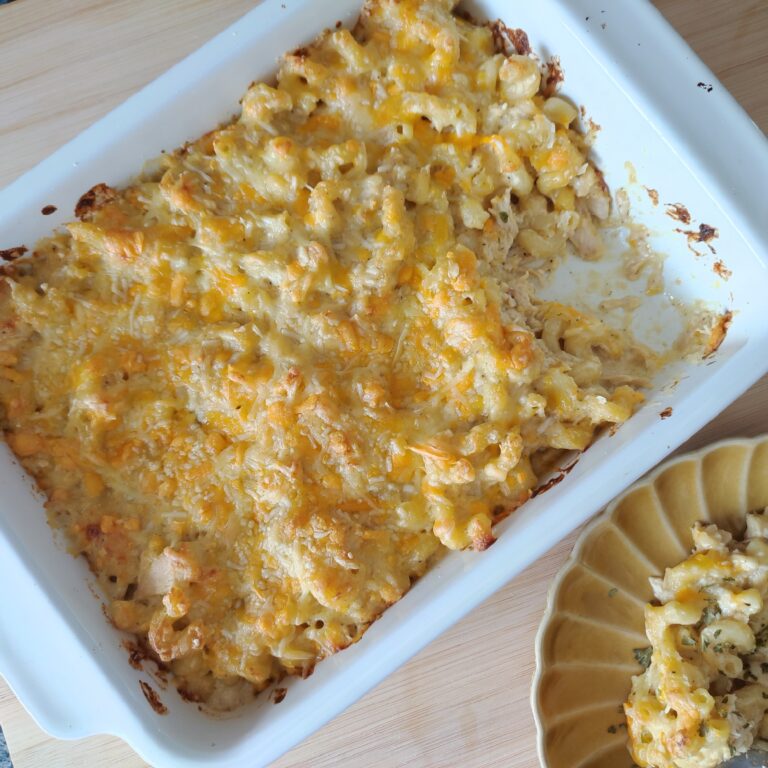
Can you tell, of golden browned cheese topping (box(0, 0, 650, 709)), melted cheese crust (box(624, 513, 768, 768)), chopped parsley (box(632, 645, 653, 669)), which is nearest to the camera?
golden browned cheese topping (box(0, 0, 650, 709))

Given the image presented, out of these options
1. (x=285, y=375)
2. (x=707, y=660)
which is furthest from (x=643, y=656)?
(x=285, y=375)

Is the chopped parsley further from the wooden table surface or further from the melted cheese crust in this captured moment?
the wooden table surface

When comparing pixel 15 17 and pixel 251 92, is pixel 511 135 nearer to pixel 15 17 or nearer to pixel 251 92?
pixel 251 92

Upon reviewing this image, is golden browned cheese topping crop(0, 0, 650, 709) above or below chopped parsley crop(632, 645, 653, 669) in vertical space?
above

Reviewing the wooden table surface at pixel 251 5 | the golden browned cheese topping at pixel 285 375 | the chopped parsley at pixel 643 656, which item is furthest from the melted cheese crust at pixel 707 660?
the golden browned cheese topping at pixel 285 375

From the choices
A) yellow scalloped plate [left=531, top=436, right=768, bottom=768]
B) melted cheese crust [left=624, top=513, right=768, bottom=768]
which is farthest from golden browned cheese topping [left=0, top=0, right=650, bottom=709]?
melted cheese crust [left=624, top=513, right=768, bottom=768]

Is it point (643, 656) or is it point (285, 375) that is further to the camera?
point (643, 656)

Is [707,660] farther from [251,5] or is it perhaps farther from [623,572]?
[251,5]
